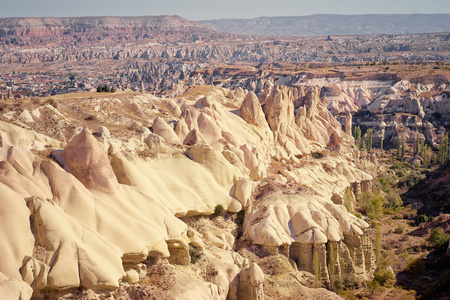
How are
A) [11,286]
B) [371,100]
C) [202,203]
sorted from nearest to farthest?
[11,286] → [202,203] → [371,100]

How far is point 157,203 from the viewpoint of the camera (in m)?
26.8

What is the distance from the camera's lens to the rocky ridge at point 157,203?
20.5 meters

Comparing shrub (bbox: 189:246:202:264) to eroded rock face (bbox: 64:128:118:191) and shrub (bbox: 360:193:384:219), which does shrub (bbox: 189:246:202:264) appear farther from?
shrub (bbox: 360:193:384:219)

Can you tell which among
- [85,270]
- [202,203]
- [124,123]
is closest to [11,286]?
[85,270]

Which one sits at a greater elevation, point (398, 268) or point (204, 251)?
point (204, 251)

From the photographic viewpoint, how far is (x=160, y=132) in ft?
124

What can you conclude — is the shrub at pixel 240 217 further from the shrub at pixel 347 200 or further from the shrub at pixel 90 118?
the shrub at pixel 347 200

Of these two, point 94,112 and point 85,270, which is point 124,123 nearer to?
point 94,112

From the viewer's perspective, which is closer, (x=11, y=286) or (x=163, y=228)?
(x=11, y=286)

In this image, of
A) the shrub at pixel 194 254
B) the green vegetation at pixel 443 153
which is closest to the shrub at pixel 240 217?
the shrub at pixel 194 254

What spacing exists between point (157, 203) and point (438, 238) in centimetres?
2753

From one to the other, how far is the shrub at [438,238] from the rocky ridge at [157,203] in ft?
29.3

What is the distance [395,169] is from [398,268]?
46181mm

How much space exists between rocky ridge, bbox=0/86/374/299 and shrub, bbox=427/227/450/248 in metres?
8.92
